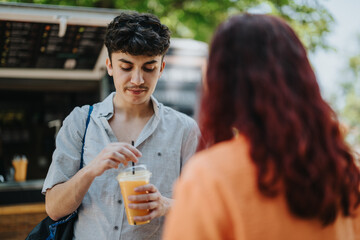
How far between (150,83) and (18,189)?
9.62 ft

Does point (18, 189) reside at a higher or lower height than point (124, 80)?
lower

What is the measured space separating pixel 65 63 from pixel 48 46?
1.53 feet

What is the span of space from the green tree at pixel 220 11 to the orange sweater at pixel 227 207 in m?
6.84

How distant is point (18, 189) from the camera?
4.19 meters

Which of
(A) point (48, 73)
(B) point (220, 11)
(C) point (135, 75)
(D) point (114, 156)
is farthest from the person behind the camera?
(B) point (220, 11)

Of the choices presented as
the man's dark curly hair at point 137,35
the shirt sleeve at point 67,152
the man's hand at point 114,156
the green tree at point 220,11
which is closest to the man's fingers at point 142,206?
the man's hand at point 114,156

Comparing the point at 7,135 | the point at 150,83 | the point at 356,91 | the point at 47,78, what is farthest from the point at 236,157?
the point at 356,91

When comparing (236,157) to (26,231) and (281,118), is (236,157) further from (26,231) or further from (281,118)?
(26,231)

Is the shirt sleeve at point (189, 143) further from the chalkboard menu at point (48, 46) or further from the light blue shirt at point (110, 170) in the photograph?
the chalkboard menu at point (48, 46)

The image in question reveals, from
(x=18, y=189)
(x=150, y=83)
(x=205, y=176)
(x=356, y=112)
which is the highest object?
(x=205, y=176)

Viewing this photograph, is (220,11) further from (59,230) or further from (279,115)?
(279,115)

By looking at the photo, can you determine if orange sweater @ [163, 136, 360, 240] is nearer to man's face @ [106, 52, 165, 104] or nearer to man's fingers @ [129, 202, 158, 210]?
man's fingers @ [129, 202, 158, 210]

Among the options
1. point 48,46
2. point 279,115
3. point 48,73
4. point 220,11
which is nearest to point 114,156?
point 279,115

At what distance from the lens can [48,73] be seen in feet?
16.5
